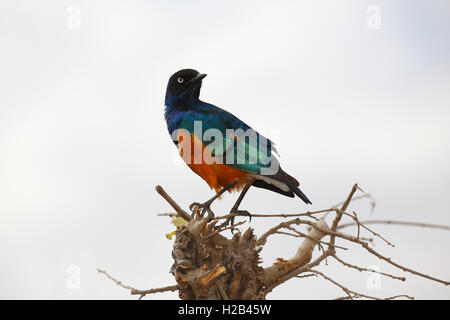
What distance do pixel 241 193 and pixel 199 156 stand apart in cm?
60

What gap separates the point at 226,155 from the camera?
5.31 metres

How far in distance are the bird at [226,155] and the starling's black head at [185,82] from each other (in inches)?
11.5

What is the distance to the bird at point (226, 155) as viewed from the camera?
17.4 ft

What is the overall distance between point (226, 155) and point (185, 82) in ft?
4.15

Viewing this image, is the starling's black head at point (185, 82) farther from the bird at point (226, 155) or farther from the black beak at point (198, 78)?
the bird at point (226, 155)

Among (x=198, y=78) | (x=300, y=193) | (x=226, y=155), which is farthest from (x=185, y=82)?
(x=300, y=193)

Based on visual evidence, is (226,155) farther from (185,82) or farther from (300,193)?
(185,82)

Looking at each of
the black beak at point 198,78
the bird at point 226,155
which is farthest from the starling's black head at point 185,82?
the bird at point 226,155

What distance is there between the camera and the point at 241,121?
18.9 ft

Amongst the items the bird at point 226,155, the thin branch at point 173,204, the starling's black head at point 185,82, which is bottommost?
the thin branch at point 173,204
